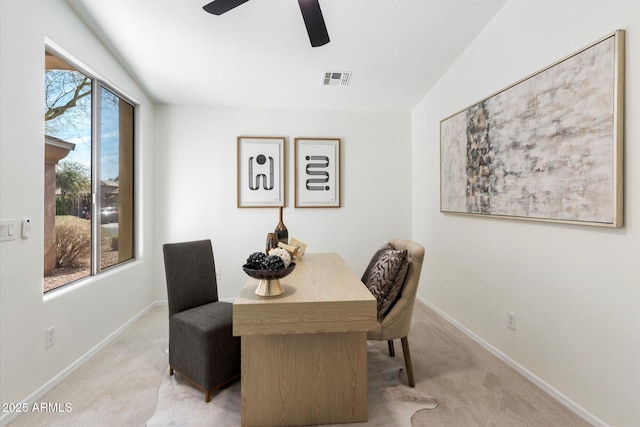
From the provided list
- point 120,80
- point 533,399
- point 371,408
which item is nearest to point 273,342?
point 371,408

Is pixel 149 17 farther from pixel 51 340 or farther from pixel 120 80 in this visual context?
pixel 51 340

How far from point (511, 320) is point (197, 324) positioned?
227cm

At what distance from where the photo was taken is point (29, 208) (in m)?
1.78

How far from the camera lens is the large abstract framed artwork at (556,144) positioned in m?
1.52

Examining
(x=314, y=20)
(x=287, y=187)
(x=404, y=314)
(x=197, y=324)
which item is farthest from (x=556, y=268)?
(x=287, y=187)

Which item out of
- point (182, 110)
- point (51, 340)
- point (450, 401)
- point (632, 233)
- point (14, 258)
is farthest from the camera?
point (182, 110)

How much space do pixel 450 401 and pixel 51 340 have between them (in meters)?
2.62

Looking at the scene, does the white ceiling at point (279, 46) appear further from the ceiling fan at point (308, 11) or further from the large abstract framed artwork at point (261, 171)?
the large abstract framed artwork at point (261, 171)

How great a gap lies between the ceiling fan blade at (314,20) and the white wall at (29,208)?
165 centimetres

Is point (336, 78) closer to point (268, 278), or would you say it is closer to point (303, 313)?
point (268, 278)

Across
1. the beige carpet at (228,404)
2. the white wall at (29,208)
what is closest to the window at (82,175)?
the white wall at (29,208)

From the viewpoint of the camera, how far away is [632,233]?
1446mm

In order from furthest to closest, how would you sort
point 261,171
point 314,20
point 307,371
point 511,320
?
point 261,171 → point 511,320 → point 314,20 → point 307,371

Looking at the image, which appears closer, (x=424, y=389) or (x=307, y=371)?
(x=307, y=371)
